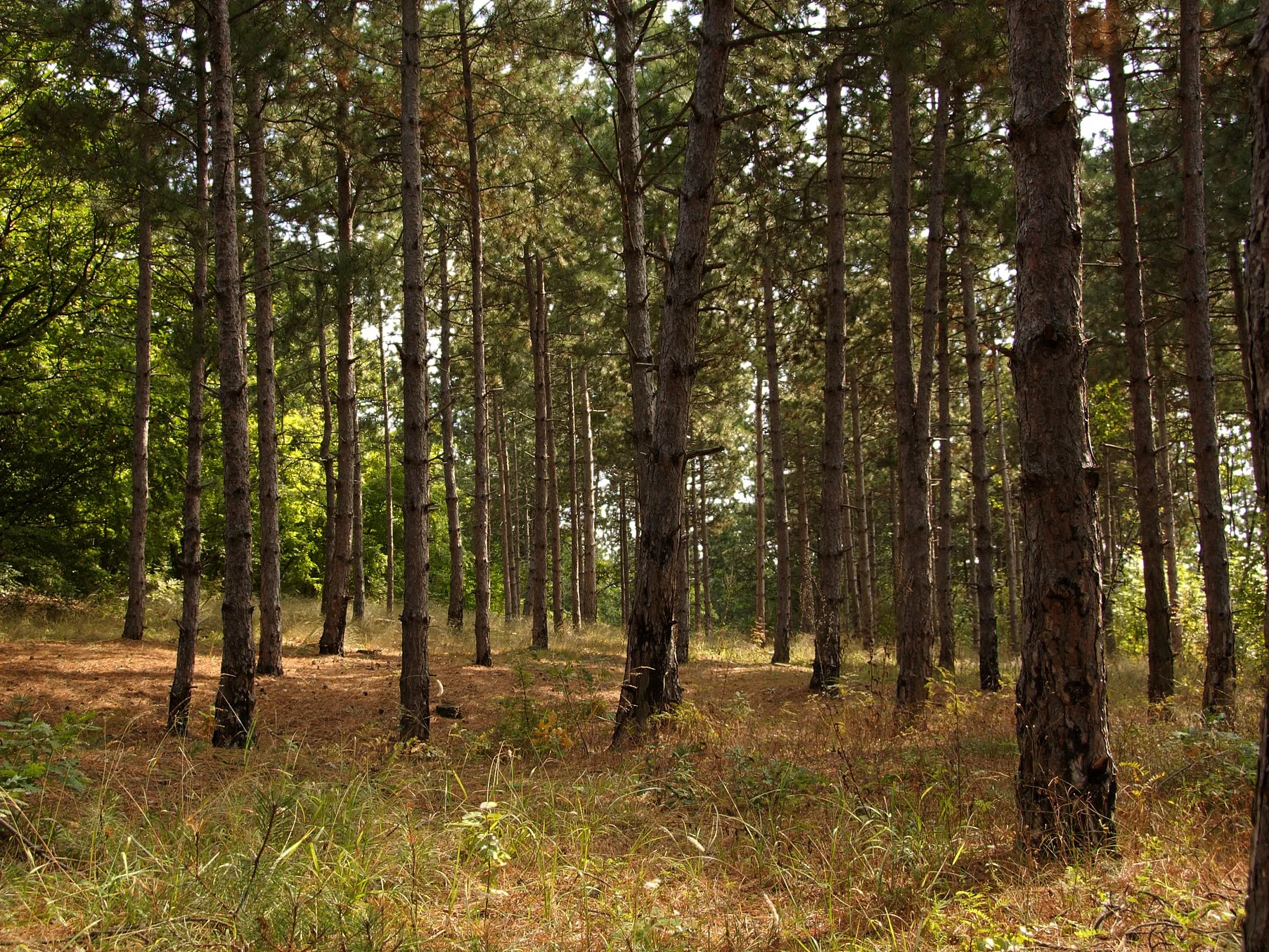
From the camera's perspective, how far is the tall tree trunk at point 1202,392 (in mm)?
8062

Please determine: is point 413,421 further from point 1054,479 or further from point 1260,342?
point 1260,342

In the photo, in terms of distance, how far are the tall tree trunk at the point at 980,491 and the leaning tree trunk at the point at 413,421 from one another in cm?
831

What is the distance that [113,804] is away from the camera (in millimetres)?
4023

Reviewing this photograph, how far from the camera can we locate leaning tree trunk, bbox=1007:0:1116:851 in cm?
382

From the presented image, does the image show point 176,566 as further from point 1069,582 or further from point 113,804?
point 1069,582

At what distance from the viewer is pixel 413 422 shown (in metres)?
7.27

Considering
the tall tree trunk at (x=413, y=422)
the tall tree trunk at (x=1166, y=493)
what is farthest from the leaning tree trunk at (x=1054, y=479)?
the tall tree trunk at (x=1166, y=493)

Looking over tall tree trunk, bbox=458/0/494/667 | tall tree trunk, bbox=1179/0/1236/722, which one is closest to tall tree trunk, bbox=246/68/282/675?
tall tree trunk, bbox=458/0/494/667

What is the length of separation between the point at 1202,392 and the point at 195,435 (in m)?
11.6

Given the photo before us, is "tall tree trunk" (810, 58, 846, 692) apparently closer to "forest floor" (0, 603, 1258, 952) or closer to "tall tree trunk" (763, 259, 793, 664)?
"forest floor" (0, 603, 1258, 952)

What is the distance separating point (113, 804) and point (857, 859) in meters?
3.87

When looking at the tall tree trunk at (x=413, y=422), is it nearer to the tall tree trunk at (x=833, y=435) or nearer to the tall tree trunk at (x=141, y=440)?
the tall tree trunk at (x=833, y=435)

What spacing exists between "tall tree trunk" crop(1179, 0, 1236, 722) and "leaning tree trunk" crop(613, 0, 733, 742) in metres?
5.31

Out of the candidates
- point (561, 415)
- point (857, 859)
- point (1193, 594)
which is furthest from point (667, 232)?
point (1193, 594)
